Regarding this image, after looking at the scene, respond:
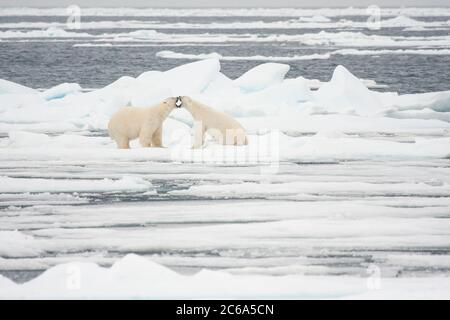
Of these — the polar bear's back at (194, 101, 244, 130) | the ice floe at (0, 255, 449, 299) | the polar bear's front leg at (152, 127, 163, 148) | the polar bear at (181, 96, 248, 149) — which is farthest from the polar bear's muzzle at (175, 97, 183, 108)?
the ice floe at (0, 255, 449, 299)

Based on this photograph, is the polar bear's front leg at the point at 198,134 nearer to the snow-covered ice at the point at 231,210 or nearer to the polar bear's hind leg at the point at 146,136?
the snow-covered ice at the point at 231,210

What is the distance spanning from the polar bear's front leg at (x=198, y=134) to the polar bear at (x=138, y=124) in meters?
0.29

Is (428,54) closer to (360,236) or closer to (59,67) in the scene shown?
(59,67)

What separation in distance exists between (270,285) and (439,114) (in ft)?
21.1

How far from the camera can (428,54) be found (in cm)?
2312

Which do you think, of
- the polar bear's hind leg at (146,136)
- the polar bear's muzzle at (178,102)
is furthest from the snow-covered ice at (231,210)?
the polar bear's muzzle at (178,102)

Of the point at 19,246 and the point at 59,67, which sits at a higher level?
the point at 19,246

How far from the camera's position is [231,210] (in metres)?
5.20

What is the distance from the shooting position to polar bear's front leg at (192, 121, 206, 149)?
7466 mm

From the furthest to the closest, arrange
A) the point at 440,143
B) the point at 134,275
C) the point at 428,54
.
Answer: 1. the point at 428,54
2. the point at 440,143
3. the point at 134,275

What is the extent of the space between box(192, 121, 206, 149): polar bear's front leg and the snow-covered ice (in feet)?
0.33

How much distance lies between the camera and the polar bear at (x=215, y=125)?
7559mm
